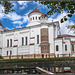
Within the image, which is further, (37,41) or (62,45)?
(37,41)

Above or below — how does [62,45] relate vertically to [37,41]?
below

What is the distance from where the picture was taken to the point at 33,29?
93.9ft

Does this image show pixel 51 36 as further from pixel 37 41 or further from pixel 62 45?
pixel 37 41

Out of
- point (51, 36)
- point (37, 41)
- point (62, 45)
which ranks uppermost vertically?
point (51, 36)

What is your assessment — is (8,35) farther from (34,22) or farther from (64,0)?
(64,0)

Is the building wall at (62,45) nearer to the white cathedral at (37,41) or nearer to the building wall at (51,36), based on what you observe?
the white cathedral at (37,41)

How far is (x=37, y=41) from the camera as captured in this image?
2748cm

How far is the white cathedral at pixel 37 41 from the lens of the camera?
83.4ft

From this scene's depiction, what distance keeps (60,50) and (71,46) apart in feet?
6.97

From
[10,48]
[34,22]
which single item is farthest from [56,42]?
[10,48]

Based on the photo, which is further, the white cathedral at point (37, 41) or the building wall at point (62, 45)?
the white cathedral at point (37, 41)

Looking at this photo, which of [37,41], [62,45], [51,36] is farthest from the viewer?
[37,41]

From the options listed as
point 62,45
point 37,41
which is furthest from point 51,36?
point 37,41

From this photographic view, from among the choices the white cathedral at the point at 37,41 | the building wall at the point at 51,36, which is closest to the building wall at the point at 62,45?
the white cathedral at the point at 37,41
